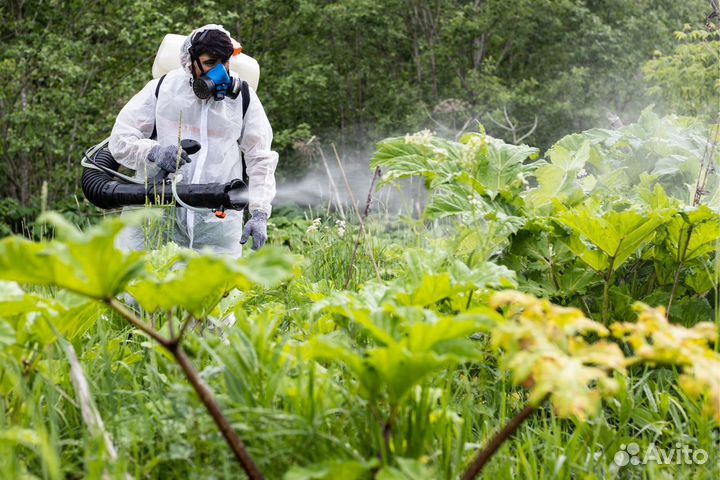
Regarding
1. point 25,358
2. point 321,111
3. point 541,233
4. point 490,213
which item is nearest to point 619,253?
point 541,233

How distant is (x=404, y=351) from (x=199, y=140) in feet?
8.15

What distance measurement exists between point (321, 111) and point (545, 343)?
540 inches

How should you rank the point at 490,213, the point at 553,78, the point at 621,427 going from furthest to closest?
1. the point at 553,78
2. the point at 490,213
3. the point at 621,427

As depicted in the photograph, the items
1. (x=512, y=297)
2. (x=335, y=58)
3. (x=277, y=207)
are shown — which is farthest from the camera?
(x=335, y=58)

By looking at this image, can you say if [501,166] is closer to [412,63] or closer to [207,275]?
[207,275]

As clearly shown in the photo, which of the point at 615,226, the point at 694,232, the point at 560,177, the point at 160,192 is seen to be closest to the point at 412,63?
the point at 160,192

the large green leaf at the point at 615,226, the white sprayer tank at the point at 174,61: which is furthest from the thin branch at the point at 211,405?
the white sprayer tank at the point at 174,61

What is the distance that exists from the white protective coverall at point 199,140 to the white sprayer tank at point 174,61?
0.20 metres

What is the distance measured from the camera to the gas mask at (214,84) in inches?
128

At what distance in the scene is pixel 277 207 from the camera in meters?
11.4

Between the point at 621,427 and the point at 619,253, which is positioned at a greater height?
the point at 619,253

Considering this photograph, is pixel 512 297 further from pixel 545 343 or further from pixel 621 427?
pixel 621 427

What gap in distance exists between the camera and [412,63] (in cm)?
1497

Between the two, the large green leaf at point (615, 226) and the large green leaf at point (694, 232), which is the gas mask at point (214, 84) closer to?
the large green leaf at point (615, 226)
